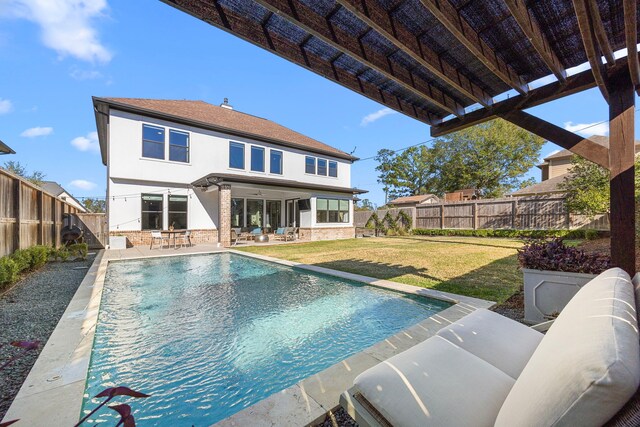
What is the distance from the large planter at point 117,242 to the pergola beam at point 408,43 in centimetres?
1366

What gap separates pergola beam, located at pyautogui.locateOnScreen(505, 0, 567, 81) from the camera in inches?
93.6

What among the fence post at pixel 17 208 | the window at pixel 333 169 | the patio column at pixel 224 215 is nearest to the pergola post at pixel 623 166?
the fence post at pixel 17 208

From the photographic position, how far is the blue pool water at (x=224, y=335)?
2.52 metres

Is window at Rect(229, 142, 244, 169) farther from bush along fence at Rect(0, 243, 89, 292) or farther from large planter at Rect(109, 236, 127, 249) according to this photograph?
bush along fence at Rect(0, 243, 89, 292)

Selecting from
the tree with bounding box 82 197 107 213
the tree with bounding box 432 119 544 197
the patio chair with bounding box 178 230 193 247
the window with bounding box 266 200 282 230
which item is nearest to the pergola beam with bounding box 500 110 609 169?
the patio chair with bounding box 178 230 193 247

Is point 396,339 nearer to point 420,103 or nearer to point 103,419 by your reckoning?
point 103,419

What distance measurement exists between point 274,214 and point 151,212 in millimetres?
7873

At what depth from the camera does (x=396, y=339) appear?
316cm

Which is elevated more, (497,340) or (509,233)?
(497,340)

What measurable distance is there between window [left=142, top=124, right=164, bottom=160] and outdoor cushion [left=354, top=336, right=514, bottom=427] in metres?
15.1

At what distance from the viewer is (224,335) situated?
369 centimetres

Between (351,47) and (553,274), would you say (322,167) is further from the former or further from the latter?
(553,274)

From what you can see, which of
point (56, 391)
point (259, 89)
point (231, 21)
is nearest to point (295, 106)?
point (259, 89)

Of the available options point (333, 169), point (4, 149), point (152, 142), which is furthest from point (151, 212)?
point (333, 169)
